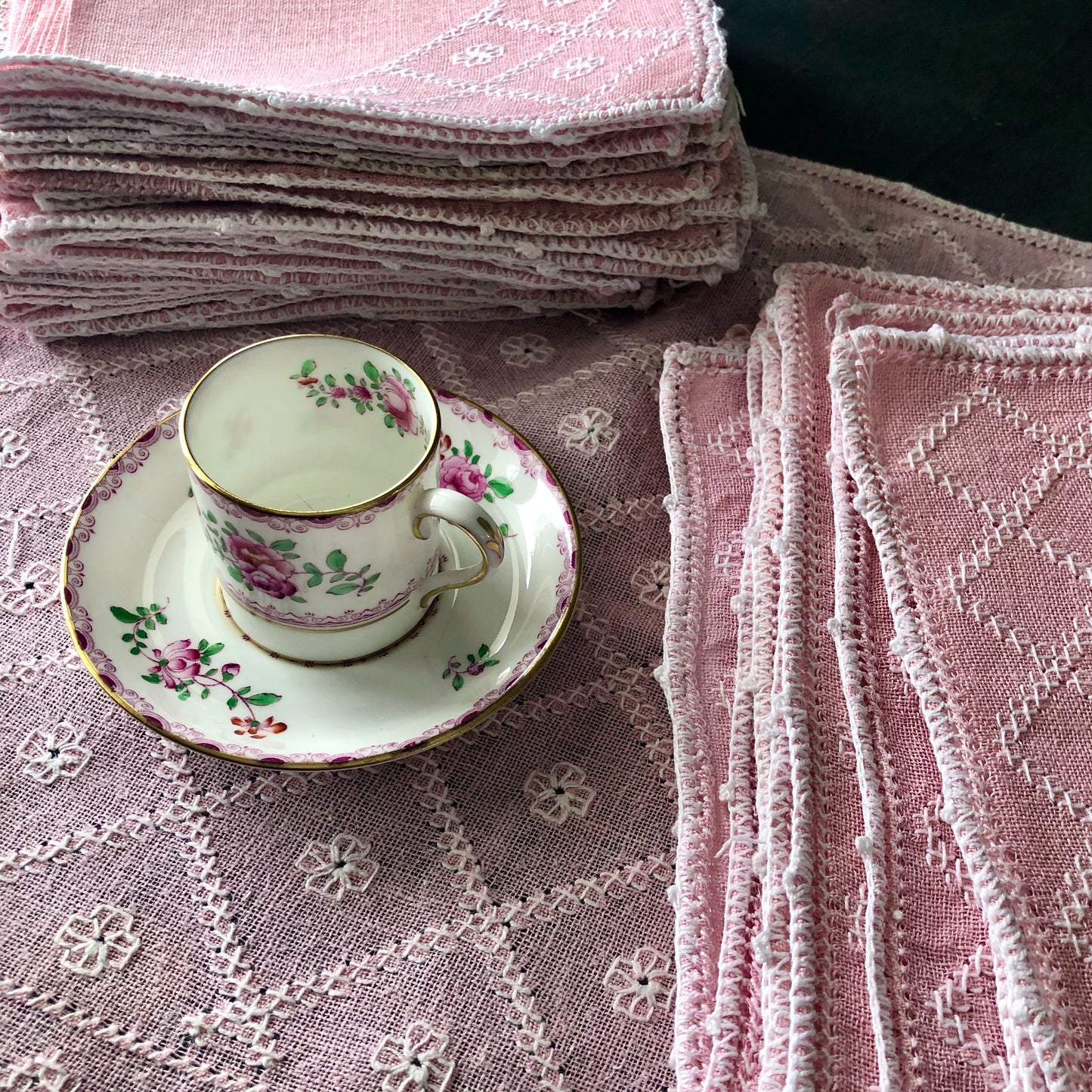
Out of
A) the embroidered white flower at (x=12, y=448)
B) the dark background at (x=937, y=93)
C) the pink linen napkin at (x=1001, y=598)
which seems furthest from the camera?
the dark background at (x=937, y=93)

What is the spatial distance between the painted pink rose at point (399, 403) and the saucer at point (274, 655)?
0.07m

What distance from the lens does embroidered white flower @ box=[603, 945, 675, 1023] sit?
50cm

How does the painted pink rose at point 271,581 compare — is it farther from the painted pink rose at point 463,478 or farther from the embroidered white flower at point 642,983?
the embroidered white flower at point 642,983

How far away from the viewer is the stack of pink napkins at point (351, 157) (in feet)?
2.12

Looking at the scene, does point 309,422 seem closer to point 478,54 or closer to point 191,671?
point 191,671

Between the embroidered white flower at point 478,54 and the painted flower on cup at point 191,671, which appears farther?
the embroidered white flower at point 478,54

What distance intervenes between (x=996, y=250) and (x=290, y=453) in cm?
57

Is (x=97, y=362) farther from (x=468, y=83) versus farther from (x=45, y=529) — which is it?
(x=468, y=83)

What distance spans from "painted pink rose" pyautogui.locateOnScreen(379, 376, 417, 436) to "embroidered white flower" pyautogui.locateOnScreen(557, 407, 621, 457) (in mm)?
142

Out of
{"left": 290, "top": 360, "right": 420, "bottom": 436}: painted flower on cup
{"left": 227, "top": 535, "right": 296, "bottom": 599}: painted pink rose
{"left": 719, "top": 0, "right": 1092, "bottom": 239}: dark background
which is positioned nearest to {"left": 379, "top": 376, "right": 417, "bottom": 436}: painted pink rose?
{"left": 290, "top": 360, "right": 420, "bottom": 436}: painted flower on cup

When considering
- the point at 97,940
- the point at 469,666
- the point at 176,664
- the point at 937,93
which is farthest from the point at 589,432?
the point at 937,93

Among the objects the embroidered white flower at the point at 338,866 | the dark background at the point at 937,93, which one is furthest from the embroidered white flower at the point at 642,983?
the dark background at the point at 937,93

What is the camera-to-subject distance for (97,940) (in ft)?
1.68

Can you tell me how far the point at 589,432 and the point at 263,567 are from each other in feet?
0.86
